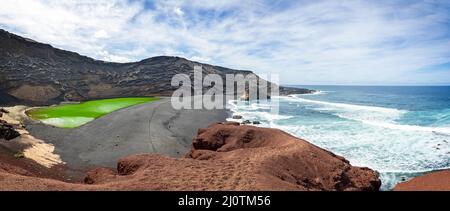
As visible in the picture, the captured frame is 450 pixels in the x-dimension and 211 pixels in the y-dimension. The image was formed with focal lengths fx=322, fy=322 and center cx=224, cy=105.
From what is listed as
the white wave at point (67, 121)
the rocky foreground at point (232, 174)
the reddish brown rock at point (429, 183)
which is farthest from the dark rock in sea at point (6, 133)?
the reddish brown rock at point (429, 183)

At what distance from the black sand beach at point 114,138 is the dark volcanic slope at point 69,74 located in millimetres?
21979

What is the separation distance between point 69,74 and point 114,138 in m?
40.1

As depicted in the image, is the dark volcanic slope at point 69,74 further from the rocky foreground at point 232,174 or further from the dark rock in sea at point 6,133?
the rocky foreground at point 232,174

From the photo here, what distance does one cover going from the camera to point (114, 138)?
20.5 metres

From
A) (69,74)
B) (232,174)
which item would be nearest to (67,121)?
(232,174)

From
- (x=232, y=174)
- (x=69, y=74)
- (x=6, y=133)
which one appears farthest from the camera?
(x=69, y=74)

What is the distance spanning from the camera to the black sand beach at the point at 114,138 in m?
17.1

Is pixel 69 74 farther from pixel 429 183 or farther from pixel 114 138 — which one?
pixel 429 183

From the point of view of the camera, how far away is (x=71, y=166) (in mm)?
15953

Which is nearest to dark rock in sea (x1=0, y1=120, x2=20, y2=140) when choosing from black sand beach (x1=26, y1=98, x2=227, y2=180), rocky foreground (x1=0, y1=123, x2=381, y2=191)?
black sand beach (x1=26, y1=98, x2=227, y2=180)

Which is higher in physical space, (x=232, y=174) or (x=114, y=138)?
(x=232, y=174)

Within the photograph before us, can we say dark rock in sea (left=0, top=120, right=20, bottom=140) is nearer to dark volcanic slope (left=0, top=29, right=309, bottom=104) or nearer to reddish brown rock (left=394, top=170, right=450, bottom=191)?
reddish brown rock (left=394, top=170, right=450, bottom=191)

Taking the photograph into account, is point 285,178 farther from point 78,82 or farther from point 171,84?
point 171,84
